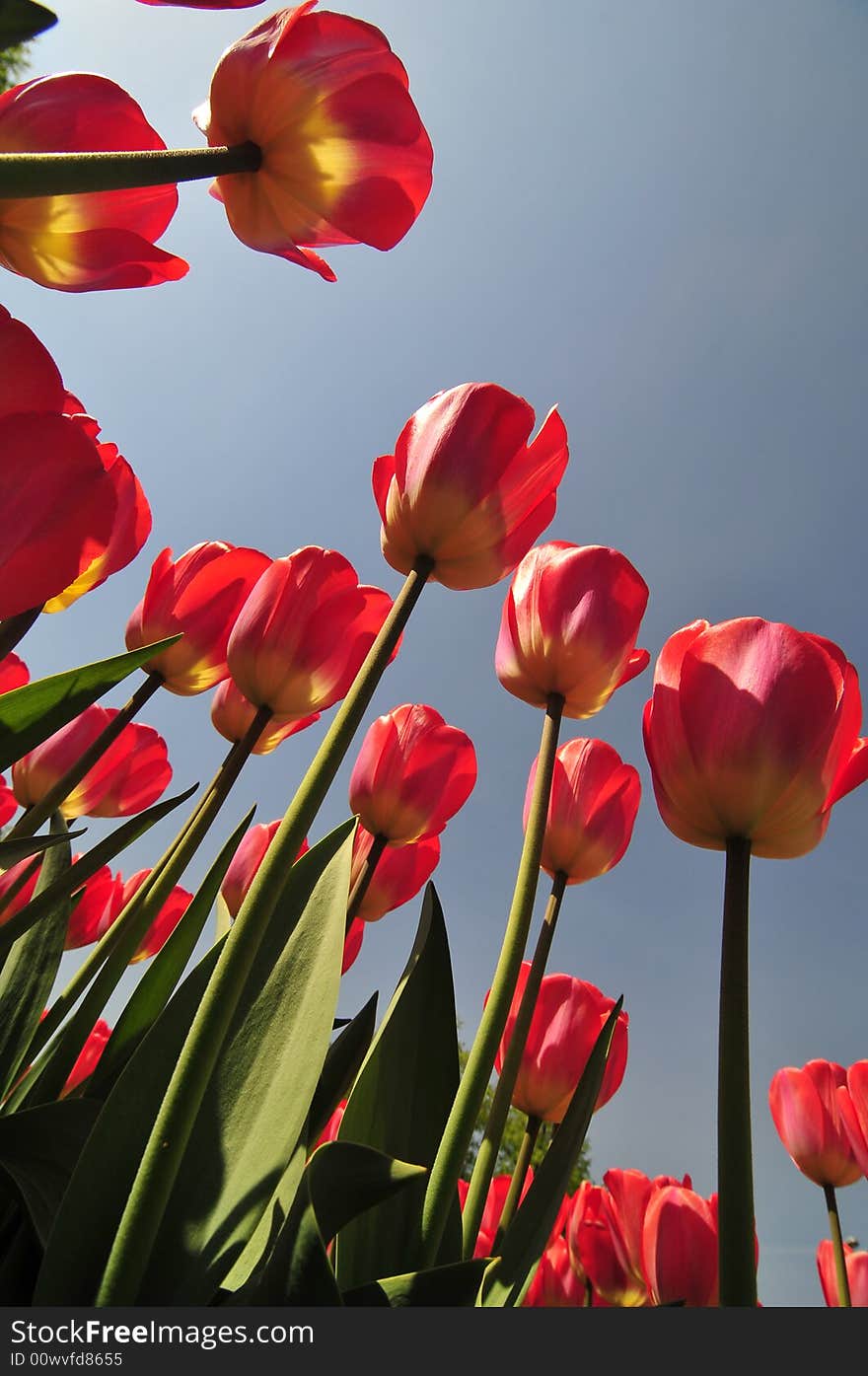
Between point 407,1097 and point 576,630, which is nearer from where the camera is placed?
point 407,1097

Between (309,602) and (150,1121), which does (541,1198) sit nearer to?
(150,1121)

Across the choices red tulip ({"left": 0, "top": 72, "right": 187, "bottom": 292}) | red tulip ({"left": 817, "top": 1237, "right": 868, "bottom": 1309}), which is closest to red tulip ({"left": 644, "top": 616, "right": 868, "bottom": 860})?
red tulip ({"left": 0, "top": 72, "right": 187, "bottom": 292})

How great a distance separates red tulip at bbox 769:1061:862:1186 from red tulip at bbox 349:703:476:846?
3.17 feet

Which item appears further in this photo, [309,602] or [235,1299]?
[309,602]

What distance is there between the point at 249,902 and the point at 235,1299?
25cm

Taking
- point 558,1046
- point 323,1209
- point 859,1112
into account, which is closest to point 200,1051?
point 323,1209

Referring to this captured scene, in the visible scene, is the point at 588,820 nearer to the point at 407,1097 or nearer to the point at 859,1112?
the point at 407,1097

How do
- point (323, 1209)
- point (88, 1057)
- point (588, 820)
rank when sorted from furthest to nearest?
point (88, 1057) → point (588, 820) → point (323, 1209)

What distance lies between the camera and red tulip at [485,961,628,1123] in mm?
1072

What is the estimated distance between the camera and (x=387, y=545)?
2.43 ft

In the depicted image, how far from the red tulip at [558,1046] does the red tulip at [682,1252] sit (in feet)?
0.53

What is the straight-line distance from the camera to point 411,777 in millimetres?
1100

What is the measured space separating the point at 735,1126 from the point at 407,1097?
326 mm

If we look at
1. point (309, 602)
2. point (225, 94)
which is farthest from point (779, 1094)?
point (225, 94)
